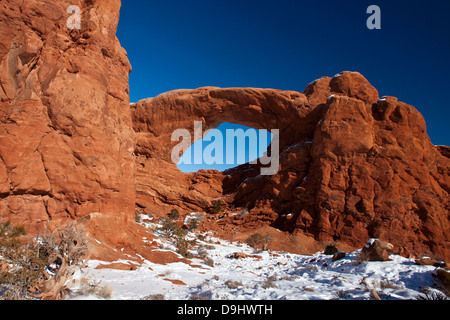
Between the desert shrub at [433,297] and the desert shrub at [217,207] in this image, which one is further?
the desert shrub at [217,207]

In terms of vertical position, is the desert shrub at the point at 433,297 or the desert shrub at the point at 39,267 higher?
the desert shrub at the point at 39,267

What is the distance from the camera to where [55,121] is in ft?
30.0

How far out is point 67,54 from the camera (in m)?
9.95

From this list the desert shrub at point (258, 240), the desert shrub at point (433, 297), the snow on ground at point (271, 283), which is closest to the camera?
the desert shrub at point (433, 297)

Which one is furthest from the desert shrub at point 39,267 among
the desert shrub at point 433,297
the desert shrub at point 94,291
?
the desert shrub at point 433,297

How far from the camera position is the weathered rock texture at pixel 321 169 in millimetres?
19328

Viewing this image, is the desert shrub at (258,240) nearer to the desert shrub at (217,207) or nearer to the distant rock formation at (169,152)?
the distant rock formation at (169,152)

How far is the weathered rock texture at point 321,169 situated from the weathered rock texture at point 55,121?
46.4 feet

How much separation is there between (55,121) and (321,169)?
18752mm

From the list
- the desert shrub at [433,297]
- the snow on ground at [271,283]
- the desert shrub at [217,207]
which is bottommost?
the snow on ground at [271,283]

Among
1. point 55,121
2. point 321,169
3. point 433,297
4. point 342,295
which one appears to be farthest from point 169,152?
point 433,297

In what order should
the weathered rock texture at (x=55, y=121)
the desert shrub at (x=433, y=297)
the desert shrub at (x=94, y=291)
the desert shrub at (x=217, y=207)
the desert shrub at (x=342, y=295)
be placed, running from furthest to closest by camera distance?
the desert shrub at (x=217, y=207)
the weathered rock texture at (x=55, y=121)
the desert shrub at (x=342, y=295)
the desert shrub at (x=94, y=291)
the desert shrub at (x=433, y=297)

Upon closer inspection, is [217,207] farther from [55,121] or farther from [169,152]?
[55,121]

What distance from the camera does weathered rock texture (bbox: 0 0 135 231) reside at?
8.36 metres
